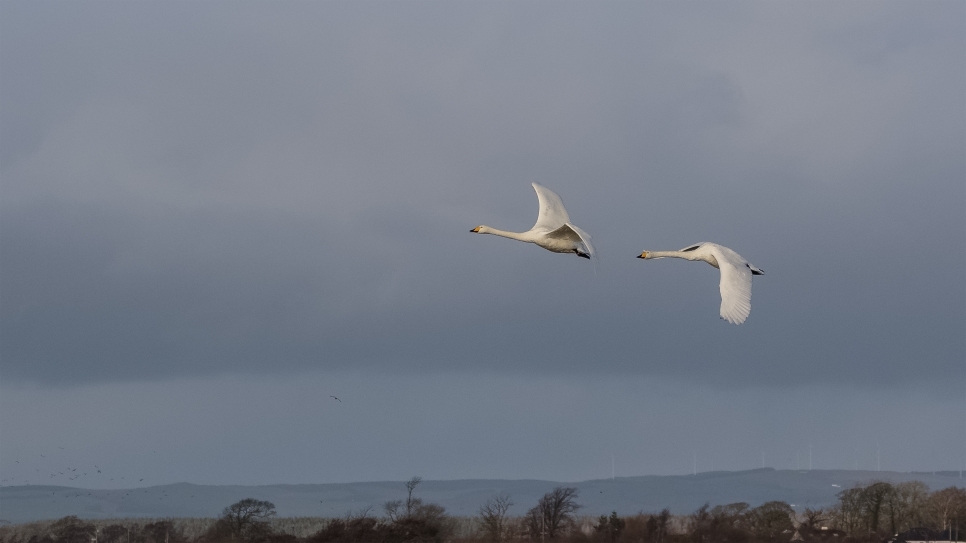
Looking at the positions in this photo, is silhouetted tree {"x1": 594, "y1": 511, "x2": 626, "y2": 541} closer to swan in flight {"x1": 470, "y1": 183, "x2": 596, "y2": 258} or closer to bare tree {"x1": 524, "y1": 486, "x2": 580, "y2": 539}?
bare tree {"x1": 524, "y1": 486, "x2": 580, "y2": 539}

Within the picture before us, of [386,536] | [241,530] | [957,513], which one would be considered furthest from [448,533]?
[957,513]

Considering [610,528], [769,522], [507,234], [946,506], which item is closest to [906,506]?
[946,506]

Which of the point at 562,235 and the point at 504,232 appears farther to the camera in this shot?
the point at 504,232

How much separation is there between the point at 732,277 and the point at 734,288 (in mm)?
1035

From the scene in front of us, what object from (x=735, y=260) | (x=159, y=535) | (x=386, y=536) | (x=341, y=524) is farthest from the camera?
(x=159, y=535)

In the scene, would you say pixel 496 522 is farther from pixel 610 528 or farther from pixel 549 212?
pixel 549 212

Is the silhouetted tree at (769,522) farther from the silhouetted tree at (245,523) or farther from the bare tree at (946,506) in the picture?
the silhouetted tree at (245,523)

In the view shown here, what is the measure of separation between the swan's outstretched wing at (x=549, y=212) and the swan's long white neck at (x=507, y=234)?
1.78 ft

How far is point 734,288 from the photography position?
42.3 metres

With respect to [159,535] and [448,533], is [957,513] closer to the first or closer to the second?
[448,533]

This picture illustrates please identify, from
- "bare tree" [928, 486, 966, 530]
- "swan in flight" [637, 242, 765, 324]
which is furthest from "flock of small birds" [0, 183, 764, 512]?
"bare tree" [928, 486, 966, 530]

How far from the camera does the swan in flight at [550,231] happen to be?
2071 inches

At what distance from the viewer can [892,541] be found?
495ft

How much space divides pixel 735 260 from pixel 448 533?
103536 millimetres
